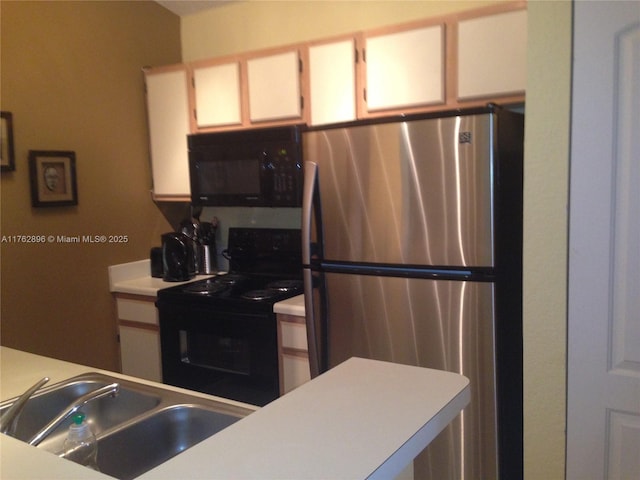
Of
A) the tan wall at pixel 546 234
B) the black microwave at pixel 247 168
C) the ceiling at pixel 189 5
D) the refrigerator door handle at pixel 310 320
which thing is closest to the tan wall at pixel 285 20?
the ceiling at pixel 189 5

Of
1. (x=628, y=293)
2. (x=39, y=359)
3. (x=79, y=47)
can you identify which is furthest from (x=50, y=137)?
(x=628, y=293)

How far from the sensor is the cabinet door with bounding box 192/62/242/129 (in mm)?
2881

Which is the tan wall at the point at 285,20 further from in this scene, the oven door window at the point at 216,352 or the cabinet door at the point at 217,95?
the oven door window at the point at 216,352

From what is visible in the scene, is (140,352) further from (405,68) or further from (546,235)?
(546,235)

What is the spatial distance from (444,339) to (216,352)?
1235 mm

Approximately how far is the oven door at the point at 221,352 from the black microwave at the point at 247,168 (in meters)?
0.60

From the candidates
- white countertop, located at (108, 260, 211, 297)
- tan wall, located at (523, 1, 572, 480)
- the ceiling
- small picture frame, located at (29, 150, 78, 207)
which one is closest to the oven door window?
white countertop, located at (108, 260, 211, 297)

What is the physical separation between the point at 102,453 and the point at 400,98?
5.89 ft

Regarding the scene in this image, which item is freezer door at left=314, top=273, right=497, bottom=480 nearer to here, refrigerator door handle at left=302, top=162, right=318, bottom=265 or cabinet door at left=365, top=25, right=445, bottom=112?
refrigerator door handle at left=302, top=162, right=318, bottom=265

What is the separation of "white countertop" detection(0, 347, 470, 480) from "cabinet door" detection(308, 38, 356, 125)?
1.68m

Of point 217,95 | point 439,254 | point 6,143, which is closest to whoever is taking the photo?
point 439,254

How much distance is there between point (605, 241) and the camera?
1507 millimetres

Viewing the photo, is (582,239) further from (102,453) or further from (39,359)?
(39,359)

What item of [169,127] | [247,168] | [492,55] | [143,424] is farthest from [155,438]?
[169,127]
